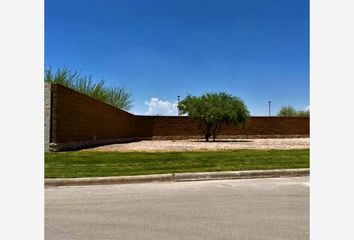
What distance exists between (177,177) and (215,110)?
27172mm

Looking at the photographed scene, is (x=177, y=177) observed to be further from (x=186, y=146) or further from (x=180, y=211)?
(x=186, y=146)

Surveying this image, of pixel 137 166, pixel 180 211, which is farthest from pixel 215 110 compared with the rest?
pixel 180 211

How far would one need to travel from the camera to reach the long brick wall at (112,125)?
Result: 1875cm

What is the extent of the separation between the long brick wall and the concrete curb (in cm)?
811

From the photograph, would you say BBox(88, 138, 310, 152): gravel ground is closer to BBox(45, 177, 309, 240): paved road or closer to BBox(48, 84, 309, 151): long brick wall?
BBox(48, 84, 309, 151): long brick wall

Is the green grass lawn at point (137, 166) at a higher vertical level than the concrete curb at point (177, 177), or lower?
higher

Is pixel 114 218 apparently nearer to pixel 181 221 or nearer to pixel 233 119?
pixel 181 221

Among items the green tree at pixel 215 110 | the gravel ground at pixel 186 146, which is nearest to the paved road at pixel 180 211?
the gravel ground at pixel 186 146

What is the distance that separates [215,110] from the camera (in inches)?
1485

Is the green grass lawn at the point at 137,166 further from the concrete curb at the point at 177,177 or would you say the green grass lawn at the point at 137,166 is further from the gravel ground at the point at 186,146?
the gravel ground at the point at 186,146

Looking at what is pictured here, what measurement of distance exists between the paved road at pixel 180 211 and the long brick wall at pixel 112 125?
9612 mm

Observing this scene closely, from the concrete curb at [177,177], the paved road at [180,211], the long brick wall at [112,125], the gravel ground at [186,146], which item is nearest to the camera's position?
the paved road at [180,211]
